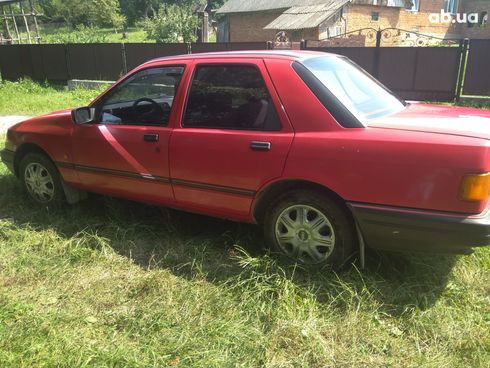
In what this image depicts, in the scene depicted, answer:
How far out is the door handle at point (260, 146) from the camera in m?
3.29

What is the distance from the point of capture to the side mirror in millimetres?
4266

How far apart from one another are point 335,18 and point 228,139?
29846 millimetres

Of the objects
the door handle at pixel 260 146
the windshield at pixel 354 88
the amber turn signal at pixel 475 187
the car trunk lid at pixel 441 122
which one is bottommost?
the amber turn signal at pixel 475 187

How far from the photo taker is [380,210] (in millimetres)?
2953

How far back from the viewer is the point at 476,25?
1486 inches

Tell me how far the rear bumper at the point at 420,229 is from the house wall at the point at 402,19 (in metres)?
31.1

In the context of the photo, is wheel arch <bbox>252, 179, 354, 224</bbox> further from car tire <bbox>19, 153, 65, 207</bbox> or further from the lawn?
car tire <bbox>19, 153, 65, 207</bbox>

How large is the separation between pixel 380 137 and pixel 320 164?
1.40 ft

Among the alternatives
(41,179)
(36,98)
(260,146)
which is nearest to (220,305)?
(260,146)

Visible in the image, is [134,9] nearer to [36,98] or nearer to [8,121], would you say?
[36,98]

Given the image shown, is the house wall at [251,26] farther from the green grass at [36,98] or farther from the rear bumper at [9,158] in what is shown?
the rear bumper at [9,158]

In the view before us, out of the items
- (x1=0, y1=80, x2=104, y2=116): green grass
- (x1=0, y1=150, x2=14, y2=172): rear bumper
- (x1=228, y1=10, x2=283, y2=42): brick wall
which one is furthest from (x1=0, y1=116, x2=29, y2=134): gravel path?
(x1=228, y1=10, x2=283, y2=42): brick wall

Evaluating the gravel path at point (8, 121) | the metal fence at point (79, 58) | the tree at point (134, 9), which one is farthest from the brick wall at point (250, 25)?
the tree at point (134, 9)

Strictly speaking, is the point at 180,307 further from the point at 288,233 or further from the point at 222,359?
the point at 288,233
